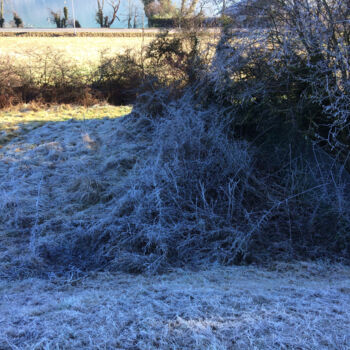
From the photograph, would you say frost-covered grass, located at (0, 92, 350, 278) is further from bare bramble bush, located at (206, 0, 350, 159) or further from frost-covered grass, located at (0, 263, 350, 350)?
frost-covered grass, located at (0, 263, 350, 350)

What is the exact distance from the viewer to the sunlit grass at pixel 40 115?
10.6 meters

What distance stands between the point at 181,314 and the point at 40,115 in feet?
34.9

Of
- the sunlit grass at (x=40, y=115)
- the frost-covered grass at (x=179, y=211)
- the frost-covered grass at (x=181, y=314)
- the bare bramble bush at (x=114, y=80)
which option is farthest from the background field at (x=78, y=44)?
the frost-covered grass at (x=181, y=314)

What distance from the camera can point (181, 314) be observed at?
2.74 meters

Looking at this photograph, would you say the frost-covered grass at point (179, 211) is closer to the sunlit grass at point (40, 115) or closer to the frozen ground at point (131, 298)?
the frozen ground at point (131, 298)

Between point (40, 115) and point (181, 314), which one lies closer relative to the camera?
point (181, 314)

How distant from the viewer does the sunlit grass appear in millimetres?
10570

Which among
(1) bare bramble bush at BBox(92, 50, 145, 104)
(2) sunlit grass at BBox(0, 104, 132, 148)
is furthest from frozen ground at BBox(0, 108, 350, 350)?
(1) bare bramble bush at BBox(92, 50, 145, 104)

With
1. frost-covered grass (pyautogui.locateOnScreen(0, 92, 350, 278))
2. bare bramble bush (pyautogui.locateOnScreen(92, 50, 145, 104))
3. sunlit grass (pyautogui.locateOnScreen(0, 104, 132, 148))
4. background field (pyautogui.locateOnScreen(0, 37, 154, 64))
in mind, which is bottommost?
frost-covered grass (pyautogui.locateOnScreen(0, 92, 350, 278))

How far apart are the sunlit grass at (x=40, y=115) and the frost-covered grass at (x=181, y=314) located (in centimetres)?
747

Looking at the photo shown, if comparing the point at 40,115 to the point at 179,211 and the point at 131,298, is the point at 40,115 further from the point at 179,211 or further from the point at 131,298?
the point at 131,298

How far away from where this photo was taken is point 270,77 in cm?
632

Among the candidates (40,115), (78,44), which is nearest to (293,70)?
(40,115)

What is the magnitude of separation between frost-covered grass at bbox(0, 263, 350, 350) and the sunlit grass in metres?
7.47
